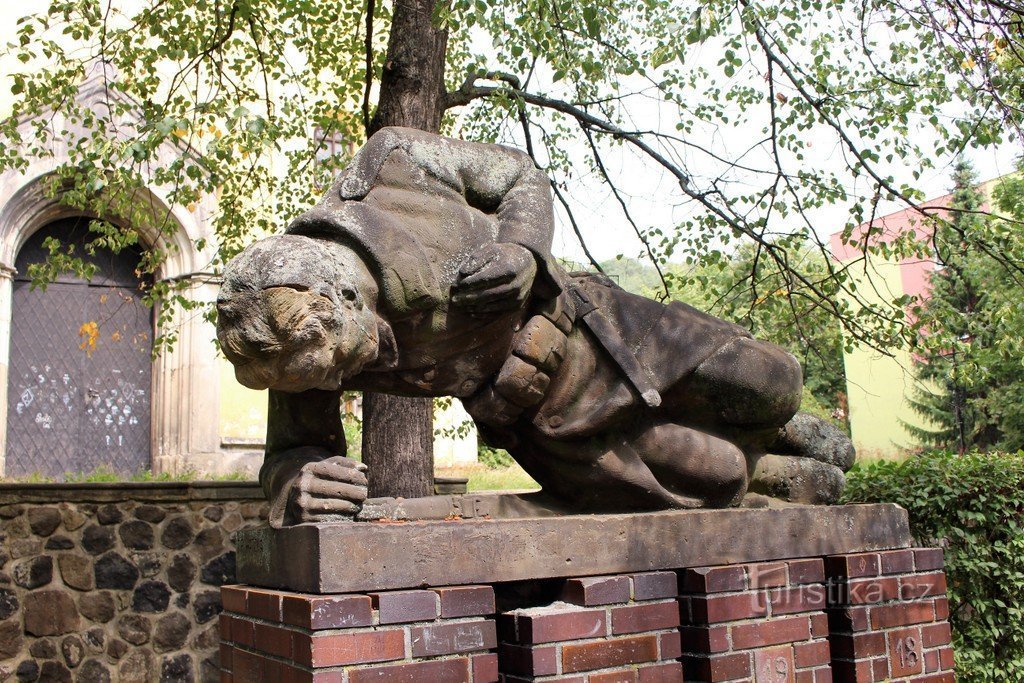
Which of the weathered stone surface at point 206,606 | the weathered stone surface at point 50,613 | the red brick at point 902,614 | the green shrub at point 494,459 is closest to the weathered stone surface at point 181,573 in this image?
the weathered stone surface at point 206,606

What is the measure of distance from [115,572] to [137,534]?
29 cm

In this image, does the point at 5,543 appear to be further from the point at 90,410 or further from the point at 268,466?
the point at 90,410

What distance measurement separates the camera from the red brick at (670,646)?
9.46 feet

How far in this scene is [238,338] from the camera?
2.55 meters

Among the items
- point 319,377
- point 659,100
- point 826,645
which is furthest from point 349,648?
point 659,100

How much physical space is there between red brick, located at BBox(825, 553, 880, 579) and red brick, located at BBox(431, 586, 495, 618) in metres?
1.34

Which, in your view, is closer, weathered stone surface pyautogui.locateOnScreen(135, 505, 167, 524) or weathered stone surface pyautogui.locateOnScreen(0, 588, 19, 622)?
weathered stone surface pyautogui.locateOnScreen(0, 588, 19, 622)

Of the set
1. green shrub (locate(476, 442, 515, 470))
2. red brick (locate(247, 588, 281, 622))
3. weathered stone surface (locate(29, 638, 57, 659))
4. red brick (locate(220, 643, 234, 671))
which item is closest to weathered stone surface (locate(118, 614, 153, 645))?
weathered stone surface (locate(29, 638, 57, 659))

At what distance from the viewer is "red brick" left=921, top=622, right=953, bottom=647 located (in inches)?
136

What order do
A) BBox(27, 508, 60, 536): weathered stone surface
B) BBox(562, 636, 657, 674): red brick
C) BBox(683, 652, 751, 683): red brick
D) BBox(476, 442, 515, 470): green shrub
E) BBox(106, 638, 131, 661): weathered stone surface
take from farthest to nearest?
1. BBox(476, 442, 515, 470): green shrub
2. BBox(106, 638, 131, 661): weathered stone surface
3. BBox(27, 508, 60, 536): weathered stone surface
4. BBox(683, 652, 751, 683): red brick
5. BBox(562, 636, 657, 674): red brick

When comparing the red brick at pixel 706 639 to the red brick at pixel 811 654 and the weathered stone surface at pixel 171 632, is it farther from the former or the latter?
the weathered stone surface at pixel 171 632

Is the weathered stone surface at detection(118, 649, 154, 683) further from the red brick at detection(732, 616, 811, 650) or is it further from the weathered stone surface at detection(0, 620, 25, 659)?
the red brick at detection(732, 616, 811, 650)

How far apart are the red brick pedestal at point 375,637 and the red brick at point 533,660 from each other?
0.28 ft

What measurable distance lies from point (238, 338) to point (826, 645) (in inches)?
82.8
